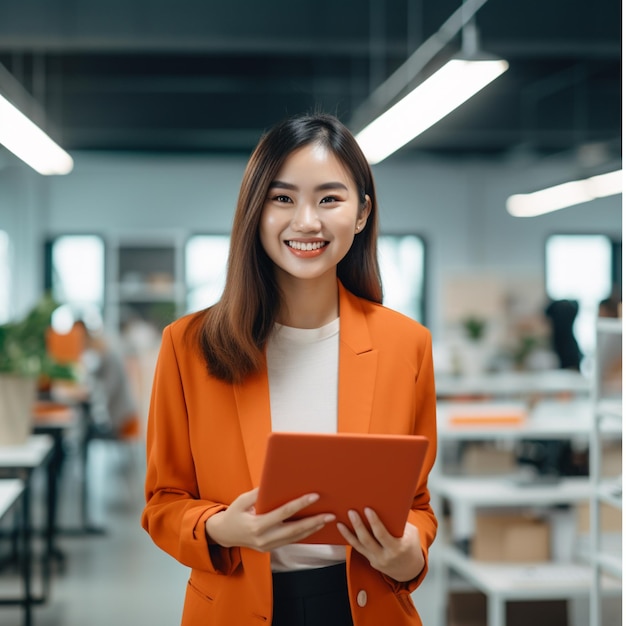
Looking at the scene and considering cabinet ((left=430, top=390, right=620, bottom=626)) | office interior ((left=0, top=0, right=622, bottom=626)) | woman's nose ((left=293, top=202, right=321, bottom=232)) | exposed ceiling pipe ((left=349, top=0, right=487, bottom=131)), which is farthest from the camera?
exposed ceiling pipe ((left=349, top=0, right=487, bottom=131))

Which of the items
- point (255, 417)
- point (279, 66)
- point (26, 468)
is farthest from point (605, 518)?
point (279, 66)

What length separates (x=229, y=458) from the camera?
1627mm

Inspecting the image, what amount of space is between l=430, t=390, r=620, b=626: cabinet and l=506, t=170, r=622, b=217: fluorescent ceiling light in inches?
121

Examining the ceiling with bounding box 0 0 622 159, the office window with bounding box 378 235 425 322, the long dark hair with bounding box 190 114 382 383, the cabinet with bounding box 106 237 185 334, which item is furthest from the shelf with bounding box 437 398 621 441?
the office window with bounding box 378 235 425 322

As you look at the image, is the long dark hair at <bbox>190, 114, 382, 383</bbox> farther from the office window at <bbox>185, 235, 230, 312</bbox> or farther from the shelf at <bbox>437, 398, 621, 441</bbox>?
the office window at <bbox>185, 235, 230, 312</bbox>

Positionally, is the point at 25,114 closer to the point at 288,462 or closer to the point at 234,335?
the point at 234,335

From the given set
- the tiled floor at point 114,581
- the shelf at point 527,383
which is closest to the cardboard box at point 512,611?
the tiled floor at point 114,581

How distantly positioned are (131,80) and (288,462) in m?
8.77

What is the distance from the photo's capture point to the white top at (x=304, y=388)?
1.64 metres

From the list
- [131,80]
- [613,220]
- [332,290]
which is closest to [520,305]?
[613,220]

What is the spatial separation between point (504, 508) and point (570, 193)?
15.8ft

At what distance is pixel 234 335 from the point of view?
64.7 inches

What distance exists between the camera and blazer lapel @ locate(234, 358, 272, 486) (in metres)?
1.60

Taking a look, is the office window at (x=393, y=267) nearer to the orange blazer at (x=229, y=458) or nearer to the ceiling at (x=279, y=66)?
the ceiling at (x=279, y=66)
